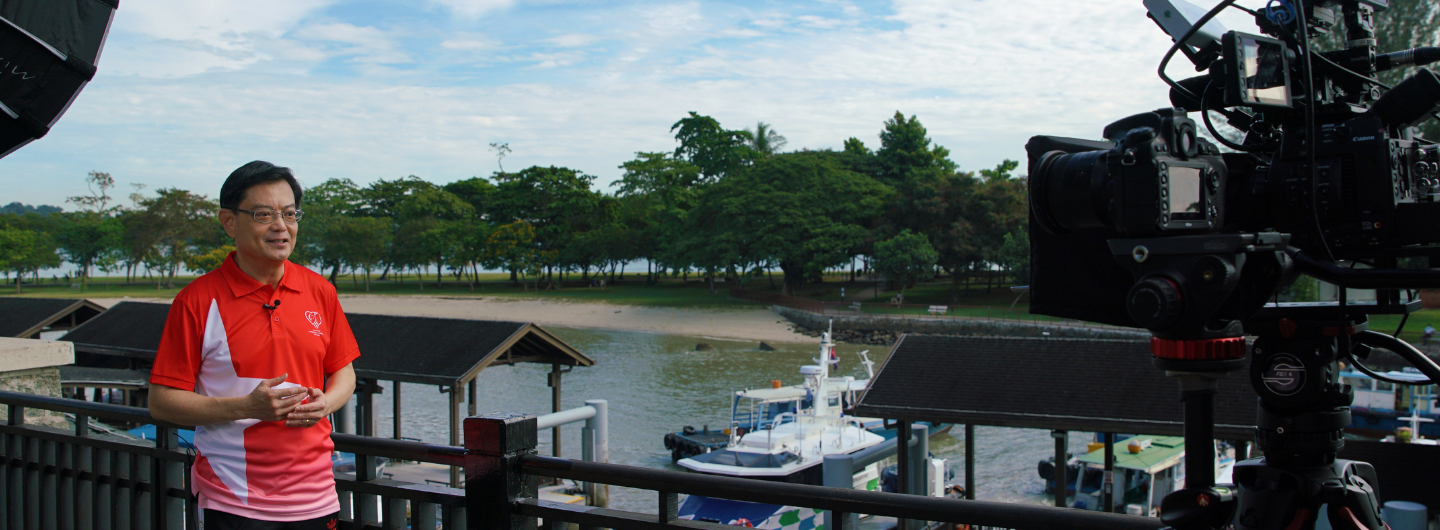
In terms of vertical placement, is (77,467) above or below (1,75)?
below

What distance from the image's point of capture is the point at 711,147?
61.6 meters

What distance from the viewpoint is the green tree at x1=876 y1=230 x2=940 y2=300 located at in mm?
38094

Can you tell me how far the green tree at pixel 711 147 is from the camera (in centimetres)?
5912

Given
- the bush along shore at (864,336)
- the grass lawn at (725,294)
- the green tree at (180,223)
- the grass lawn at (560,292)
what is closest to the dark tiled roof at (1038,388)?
the grass lawn at (725,294)

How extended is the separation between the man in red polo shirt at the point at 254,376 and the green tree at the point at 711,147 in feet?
183

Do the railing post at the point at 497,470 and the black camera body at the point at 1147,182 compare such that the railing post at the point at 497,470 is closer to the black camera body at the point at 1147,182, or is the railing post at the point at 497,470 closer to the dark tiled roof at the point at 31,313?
the black camera body at the point at 1147,182

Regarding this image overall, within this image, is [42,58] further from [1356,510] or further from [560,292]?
[560,292]

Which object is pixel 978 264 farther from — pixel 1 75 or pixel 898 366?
pixel 1 75

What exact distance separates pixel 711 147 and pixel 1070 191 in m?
60.2

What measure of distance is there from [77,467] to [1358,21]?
4119 mm

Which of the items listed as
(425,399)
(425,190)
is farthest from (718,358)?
(425,190)

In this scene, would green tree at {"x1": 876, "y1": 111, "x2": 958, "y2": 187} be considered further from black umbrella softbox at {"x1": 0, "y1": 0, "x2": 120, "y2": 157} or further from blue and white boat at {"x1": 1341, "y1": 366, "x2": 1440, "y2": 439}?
black umbrella softbox at {"x1": 0, "y1": 0, "x2": 120, "y2": 157}

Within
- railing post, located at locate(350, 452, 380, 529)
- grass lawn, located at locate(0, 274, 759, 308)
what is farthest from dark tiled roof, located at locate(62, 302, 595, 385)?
grass lawn, located at locate(0, 274, 759, 308)

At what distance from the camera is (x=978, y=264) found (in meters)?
40.2
